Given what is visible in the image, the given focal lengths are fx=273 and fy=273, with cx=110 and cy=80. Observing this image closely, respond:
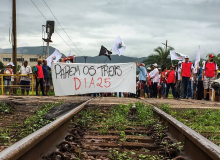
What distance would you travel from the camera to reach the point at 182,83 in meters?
12.7

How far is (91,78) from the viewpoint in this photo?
12.9 meters

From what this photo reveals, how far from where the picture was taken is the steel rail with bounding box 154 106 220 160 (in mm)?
2389

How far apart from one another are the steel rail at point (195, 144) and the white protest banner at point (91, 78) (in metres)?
8.90

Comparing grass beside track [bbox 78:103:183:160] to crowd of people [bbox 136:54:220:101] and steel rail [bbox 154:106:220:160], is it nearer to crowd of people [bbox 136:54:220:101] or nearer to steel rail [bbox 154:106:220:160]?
steel rail [bbox 154:106:220:160]

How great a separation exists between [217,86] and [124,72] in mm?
5372

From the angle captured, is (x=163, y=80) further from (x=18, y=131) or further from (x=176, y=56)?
(x=18, y=131)

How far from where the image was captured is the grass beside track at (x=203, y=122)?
414 centimetres

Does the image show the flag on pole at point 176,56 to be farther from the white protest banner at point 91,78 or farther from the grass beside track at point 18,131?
the grass beside track at point 18,131

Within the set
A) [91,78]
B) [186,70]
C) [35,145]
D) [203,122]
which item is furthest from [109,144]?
[186,70]

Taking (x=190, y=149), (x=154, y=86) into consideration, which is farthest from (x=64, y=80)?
(x=190, y=149)

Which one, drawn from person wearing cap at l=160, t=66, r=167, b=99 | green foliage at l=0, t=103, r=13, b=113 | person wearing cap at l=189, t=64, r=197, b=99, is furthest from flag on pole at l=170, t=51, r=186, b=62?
green foliage at l=0, t=103, r=13, b=113

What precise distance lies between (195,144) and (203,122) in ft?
8.31

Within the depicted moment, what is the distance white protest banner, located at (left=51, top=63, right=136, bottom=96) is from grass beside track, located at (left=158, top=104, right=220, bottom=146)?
6.15 metres

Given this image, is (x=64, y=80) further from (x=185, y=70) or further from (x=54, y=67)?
(x=185, y=70)
